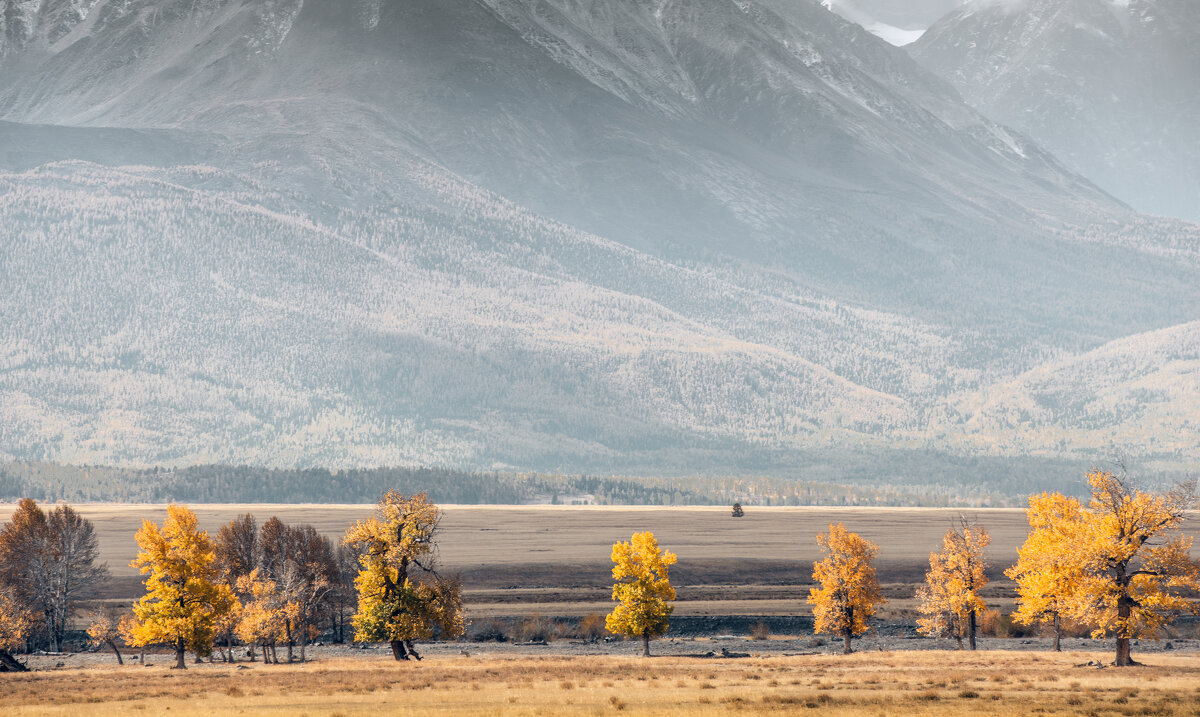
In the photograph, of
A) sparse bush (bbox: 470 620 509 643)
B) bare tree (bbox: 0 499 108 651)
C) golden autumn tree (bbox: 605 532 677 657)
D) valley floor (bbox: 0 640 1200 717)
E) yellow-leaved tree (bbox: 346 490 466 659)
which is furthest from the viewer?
sparse bush (bbox: 470 620 509 643)

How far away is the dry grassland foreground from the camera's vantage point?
6094 cm

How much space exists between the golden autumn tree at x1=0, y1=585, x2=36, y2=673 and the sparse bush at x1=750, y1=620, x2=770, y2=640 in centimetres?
5642

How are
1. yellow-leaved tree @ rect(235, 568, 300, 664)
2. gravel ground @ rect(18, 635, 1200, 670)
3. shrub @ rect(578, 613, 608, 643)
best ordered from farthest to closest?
1. shrub @ rect(578, 613, 608, 643)
2. gravel ground @ rect(18, 635, 1200, 670)
3. yellow-leaved tree @ rect(235, 568, 300, 664)

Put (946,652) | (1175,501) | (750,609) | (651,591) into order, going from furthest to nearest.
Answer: (750,609) → (651,591) → (946,652) → (1175,501)

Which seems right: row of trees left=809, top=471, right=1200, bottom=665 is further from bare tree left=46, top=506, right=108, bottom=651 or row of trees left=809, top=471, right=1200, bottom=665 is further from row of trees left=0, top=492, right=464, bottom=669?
bare tree left=46, top=506, right=108, bottom=651

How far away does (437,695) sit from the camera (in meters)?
67.4

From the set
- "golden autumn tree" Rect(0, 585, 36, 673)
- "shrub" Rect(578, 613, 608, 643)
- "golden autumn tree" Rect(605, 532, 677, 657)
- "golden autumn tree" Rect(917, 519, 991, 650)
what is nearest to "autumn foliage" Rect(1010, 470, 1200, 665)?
"golden autumn tree" Rect(917, 519, 991, 650)

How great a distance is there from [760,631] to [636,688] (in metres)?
53.2

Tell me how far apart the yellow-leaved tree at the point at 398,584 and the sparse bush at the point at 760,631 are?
38.6 m

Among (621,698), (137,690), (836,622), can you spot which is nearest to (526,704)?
(621,698)

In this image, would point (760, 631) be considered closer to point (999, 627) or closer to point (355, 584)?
point (999, 627)

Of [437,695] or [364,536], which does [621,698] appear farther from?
[364,536]

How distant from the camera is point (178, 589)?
86875 millimetres

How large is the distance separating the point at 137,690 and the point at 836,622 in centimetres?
5004
